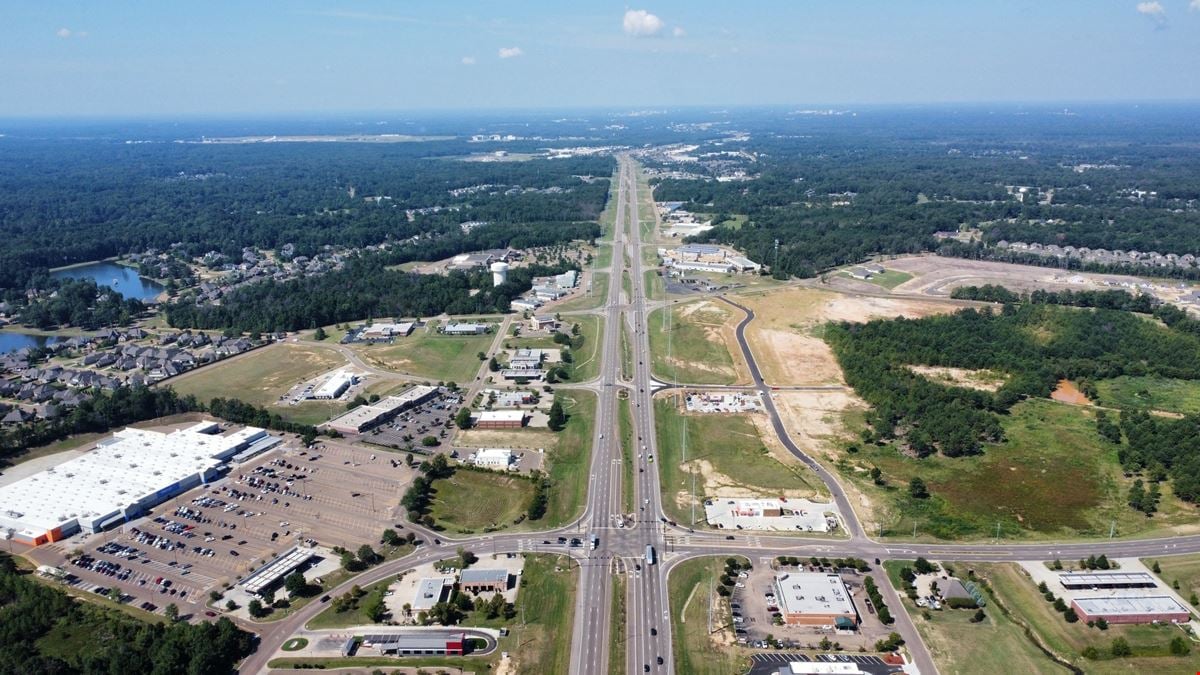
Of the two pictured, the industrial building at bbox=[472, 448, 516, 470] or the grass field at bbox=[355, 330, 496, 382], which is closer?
the industrial building at bbox=[472, 448, 516, 470]

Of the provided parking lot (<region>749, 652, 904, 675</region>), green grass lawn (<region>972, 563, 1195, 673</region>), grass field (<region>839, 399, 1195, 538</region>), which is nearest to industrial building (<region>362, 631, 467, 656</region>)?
parking lot (<region>749, 652, 904, 675</region>)

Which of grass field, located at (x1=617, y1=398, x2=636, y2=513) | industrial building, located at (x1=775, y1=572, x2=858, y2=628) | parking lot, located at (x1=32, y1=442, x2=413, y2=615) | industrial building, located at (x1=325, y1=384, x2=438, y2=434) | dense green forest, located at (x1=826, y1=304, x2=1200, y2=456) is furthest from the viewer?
industrial building, located at (x1=325, y1=384, x2=438, y2=434)

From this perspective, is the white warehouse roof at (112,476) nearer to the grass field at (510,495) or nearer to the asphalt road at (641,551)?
the grass field at (510,495)

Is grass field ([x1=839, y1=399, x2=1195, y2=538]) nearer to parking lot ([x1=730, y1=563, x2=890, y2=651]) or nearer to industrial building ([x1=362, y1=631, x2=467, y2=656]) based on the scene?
parking lot ([x1=730, y1=563, x2=890, y2=651])

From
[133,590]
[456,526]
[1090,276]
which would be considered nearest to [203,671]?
[133,590]

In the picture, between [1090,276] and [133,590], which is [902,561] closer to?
[133,590]

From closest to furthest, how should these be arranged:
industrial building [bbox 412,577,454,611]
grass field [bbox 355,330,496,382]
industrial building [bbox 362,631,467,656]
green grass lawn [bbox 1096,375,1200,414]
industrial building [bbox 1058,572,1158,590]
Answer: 1. industrial building [bbox 362,631,467,656]
2. industrial building [bbox 412,577,454,611]
3. industrial building [bbox 1058,572,1158,590]
4. green grass lawn [bbox 1096,375,1200,414]
5. grass field [bbox 355,330,496,382]
